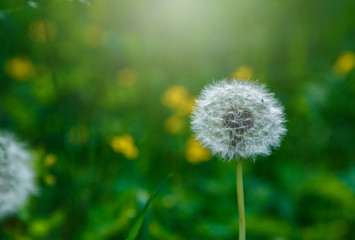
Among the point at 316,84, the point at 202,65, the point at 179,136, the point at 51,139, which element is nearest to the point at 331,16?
→ the point at 202,65

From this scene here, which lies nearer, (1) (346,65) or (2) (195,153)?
(2) (195,153)

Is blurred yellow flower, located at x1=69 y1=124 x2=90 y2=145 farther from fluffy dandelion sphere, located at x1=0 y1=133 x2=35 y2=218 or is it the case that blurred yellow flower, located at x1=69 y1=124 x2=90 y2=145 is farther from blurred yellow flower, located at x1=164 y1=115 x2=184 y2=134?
fluffy dandelion sphere, located at x1=0 y1=133 x2=35 y2=218

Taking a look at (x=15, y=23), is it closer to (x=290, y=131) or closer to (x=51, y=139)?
(x=51, y=139)

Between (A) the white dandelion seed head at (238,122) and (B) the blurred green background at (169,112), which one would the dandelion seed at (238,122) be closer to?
(A) the white dandelion seed head at (238,122)

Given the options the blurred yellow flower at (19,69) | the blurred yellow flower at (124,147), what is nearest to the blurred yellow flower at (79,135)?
the blurred yellow flower at (124,147)

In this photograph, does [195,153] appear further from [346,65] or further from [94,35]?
[94,35]

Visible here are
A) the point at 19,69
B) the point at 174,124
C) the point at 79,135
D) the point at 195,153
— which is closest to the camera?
the point at 195,153

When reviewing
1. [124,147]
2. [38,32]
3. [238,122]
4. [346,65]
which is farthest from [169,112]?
[238,122]
